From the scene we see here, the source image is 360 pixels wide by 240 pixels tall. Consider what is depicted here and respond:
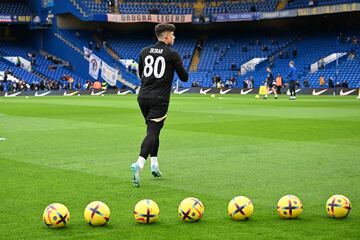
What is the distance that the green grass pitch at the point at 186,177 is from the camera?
707 centimetres

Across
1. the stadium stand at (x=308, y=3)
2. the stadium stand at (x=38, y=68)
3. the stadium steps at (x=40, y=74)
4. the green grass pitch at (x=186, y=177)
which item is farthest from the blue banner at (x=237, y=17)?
the green grass pitch at (x=186, y=177)

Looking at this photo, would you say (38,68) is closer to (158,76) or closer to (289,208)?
(158,76)

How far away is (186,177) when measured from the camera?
419 inches

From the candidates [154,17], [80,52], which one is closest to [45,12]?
[80,52]

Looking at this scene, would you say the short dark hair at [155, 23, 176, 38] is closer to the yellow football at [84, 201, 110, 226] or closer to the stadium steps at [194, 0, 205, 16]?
the yellow football at [84, 201, 110, 226]

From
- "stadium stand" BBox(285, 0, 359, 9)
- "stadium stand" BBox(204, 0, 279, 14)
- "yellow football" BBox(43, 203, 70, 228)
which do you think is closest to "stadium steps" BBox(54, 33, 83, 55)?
"stadium stand" BBox(204, 0, 279, 14)

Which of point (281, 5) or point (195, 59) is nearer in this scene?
point (281, 5)

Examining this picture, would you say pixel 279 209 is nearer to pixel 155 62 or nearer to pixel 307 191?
pixel 307 191

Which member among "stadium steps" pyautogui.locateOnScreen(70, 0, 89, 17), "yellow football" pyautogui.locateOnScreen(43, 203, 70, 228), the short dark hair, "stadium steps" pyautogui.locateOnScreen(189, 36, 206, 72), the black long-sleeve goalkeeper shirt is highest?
"stadium steps" pyautogui.locateOnScreen(70, 0, 89, 17)

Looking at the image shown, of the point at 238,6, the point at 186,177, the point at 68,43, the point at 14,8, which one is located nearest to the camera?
the point at 186,177

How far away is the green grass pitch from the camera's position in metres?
7.07

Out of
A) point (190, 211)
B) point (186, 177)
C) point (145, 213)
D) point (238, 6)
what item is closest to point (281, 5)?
point (238, 6)

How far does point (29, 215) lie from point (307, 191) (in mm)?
3886

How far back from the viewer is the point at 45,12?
3017 inches
